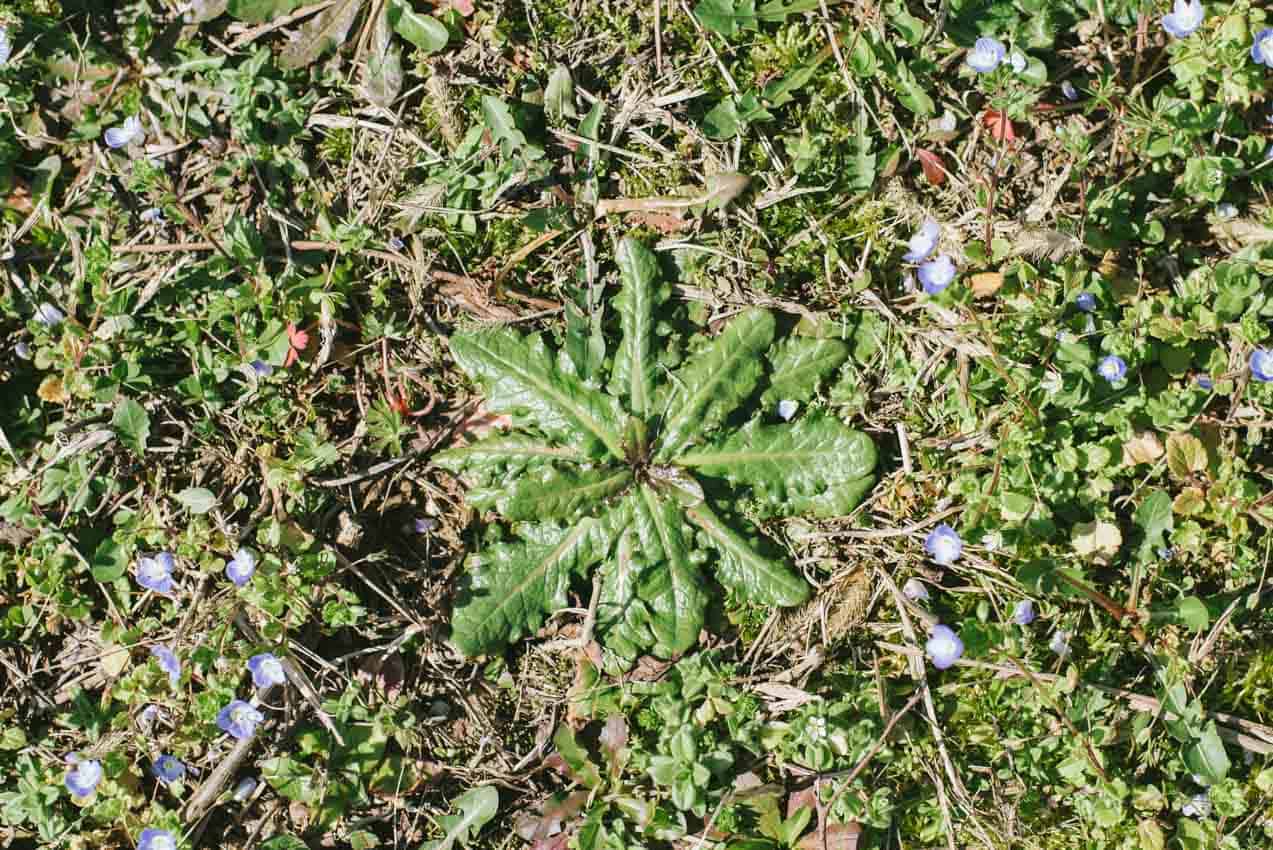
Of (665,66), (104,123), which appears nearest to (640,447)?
(665,66)

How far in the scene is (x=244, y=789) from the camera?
14.0 feet

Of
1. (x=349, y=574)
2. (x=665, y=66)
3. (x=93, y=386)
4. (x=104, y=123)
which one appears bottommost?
(x=349, y=574)

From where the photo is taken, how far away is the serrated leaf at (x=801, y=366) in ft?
14.0

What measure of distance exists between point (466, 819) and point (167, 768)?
1180 millimetres

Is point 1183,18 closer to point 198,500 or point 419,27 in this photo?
point 419,27

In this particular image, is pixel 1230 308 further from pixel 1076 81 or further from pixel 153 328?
pixel 153 328

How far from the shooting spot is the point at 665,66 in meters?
4.44

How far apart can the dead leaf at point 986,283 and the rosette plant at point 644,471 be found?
0.57m

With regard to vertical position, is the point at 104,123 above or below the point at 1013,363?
above

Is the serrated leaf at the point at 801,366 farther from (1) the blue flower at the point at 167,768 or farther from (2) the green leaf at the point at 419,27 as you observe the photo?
(1) the blue flower at the point at 167,768

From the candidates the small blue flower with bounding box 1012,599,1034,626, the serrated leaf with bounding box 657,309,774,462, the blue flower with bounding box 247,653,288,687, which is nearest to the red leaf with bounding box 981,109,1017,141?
the serrated leaf with bounding box 657,309,774,462

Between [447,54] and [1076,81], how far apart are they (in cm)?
254

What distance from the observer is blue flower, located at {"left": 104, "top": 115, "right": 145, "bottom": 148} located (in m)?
4.55

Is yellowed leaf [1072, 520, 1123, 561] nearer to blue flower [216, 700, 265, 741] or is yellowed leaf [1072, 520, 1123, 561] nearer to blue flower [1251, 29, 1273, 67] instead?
blue flower [1251, 29, 1273, 67]
